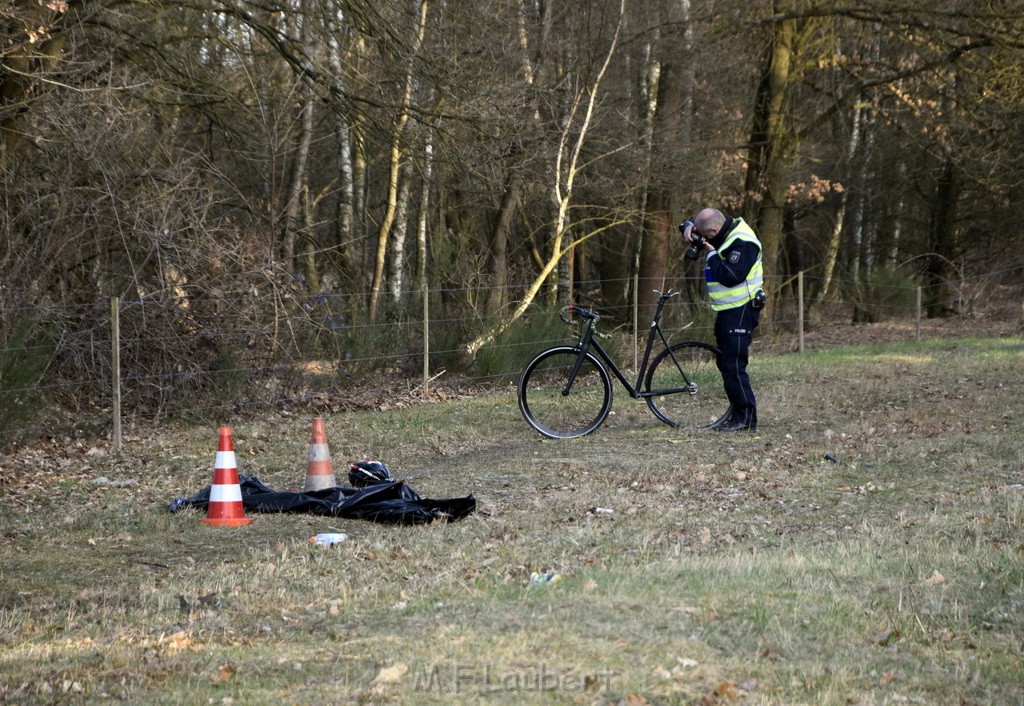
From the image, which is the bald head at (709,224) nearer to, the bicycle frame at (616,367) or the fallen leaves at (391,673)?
the bicycle frame at (616,367)

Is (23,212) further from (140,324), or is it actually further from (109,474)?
(109,474)

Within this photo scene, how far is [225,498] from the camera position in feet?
26.1

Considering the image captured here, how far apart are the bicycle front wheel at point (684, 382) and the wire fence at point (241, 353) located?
3927mm

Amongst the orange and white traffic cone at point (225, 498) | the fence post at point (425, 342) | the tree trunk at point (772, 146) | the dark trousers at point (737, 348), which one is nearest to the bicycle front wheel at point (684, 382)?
the dark trousers at point (737, 348)

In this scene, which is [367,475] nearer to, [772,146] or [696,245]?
[696,245]

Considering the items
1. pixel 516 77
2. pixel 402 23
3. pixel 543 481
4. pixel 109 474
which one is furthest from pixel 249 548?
pixel 516 77

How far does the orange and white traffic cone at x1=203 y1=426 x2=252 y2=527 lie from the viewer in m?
7.92

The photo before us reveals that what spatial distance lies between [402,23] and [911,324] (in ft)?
56.2

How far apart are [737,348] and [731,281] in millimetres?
644

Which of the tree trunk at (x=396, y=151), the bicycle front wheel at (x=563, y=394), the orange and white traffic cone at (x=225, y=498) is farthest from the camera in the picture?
the tree trunk at (x=396, y=151)

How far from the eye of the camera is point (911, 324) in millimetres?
28203

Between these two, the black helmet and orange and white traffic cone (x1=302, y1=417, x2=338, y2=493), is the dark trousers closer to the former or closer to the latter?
the black helmet

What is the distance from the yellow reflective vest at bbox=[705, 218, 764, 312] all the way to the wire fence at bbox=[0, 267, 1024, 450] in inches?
194

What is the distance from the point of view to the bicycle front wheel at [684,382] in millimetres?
12062
